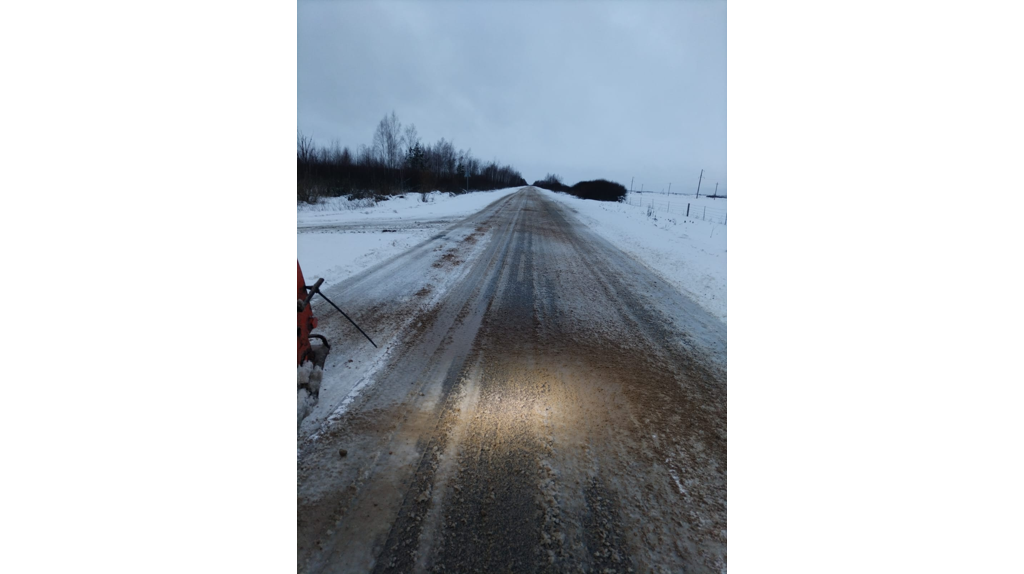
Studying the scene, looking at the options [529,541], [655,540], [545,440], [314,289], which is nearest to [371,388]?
[314,289]

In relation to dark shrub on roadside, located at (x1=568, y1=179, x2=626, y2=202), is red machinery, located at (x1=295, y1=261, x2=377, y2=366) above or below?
Result: below

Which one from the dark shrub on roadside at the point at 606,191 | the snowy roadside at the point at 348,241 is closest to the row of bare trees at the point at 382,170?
the snowy roadside at the point at 348,241

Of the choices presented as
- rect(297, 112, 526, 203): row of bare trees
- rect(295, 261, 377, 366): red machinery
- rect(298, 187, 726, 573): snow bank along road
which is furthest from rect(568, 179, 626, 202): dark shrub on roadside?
rect(295, 261, 377, 366): red machinery

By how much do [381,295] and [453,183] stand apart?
120 feet

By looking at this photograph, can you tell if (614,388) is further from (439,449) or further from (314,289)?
(314,289)

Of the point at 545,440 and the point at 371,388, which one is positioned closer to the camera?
the point at 545,440

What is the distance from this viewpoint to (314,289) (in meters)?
2.71

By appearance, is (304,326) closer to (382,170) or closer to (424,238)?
(424,238)

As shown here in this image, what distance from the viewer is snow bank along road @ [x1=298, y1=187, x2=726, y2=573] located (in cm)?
158

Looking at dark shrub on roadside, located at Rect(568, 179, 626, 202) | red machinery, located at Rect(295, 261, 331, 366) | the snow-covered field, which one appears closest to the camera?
red machinery, located at Rect(295, 261, 331, 366)

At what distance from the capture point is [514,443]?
2166mm

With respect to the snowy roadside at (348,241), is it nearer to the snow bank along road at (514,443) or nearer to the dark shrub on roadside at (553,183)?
the snow bank along road at (514,443)

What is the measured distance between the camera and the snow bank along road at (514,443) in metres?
1.58

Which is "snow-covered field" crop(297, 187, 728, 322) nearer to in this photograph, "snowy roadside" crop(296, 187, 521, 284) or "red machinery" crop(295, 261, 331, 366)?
"snowy roadside" crop(296, 187, 521, 284)
